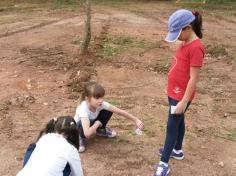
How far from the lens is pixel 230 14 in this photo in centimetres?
1401

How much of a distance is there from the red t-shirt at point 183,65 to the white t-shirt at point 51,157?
1112 mm

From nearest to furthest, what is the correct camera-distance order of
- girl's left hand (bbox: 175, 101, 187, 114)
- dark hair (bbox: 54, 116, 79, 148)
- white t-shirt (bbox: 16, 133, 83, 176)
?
white t-shirt (bbox: 16, 133, 83, 176) → dark hair (bbox: 54, 116, 79, 148) → girl's left hand (bbox: 175, 101, 187, 114)

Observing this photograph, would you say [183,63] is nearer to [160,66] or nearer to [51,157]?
[51,157]

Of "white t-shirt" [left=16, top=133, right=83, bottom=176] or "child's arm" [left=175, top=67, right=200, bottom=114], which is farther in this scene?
"child's arm" [left=175, top=67, right=200, bottom=114]

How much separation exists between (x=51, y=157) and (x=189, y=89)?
1259mm

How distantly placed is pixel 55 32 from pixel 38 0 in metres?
6.58

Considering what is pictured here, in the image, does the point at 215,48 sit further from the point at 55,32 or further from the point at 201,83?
the point at 55,32

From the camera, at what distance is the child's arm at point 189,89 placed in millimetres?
3554

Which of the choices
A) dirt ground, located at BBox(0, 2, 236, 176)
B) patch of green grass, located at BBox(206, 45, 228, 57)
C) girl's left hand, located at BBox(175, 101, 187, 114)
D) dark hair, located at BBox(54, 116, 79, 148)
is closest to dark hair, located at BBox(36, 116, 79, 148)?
dark hair, located at BBox(54, 116, 79, 148)

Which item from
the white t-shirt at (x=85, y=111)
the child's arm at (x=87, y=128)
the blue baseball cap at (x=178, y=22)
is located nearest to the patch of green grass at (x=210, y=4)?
the white t-shirt at (x=85, y=111)

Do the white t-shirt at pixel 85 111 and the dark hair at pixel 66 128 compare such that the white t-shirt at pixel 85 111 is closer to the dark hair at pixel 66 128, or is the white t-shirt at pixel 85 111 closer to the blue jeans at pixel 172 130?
the blue jeans at pixel 172 130

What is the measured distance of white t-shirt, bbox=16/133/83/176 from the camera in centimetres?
286

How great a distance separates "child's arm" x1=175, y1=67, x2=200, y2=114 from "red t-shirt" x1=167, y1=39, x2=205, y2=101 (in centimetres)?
5

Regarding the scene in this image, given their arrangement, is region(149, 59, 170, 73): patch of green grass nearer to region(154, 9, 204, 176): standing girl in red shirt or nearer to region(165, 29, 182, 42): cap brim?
region(154, 9, 204, 176): standing girl in red shirt
